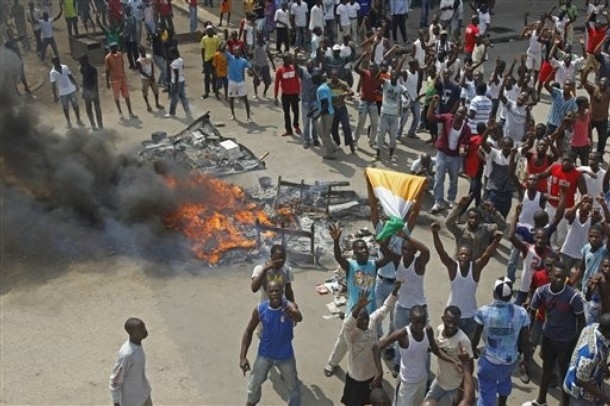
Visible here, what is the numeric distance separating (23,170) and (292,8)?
10.2 metres

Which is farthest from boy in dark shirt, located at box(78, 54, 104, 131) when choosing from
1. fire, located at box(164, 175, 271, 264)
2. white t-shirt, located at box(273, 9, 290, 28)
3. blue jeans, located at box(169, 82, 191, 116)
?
white t-shirt, located at box(273, 9, 290, 28)

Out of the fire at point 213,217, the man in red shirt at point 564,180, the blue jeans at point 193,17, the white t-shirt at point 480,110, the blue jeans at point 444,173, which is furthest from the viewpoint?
the blue jeans at point 193,17

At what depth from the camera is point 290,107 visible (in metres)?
14.9

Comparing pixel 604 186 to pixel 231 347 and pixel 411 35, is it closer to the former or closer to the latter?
pixel 231 347

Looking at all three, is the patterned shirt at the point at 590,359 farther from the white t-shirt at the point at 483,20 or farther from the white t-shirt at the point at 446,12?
the white t-shirt at the point at 446,12

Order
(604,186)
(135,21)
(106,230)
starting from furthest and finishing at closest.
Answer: (135,21)
(106,230)
(604,186)

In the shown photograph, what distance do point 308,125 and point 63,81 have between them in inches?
201

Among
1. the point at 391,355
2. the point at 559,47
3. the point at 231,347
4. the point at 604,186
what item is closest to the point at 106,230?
the point at 231,347

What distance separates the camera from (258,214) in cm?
1098

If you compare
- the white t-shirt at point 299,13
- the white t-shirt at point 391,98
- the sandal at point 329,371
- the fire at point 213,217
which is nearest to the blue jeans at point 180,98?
the fire at point 213,217

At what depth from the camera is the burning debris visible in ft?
41.3

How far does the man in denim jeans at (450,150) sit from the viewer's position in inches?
438

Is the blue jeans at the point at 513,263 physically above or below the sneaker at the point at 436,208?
above

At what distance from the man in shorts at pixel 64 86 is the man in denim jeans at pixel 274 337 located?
383 inches
